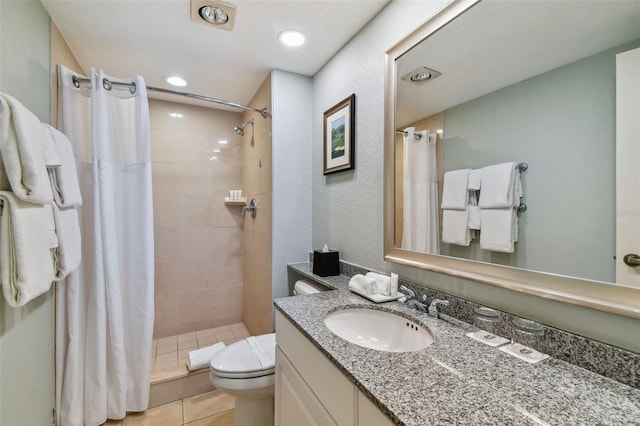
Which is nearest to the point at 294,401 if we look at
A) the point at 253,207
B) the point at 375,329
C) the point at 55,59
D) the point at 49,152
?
the point at 375,329

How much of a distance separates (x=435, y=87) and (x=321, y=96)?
0.99m

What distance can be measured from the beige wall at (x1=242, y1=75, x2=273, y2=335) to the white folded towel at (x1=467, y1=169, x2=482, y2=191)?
1.36 m

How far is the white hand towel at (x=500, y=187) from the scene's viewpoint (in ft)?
2.75

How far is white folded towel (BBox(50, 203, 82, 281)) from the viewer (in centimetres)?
124

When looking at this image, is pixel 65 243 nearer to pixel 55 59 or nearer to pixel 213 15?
pixel 55 59

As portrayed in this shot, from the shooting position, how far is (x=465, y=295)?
986 mm

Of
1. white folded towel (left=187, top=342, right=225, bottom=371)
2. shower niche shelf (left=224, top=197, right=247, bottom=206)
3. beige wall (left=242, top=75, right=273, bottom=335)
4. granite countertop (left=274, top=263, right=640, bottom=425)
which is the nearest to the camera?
granite countertop (left=274, top=263, right=640, bottom=425)

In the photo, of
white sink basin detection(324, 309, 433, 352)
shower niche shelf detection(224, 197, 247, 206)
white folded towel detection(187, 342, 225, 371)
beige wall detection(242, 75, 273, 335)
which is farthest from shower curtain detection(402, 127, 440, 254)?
shower niche shelf detection(224, 197, 247, 206)

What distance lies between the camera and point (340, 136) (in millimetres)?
1681

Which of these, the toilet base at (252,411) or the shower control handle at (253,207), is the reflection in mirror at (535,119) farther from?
the shower control handle at (253,207)

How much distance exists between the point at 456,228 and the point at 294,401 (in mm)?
891

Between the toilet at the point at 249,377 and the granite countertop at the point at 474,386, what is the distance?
2.33ft

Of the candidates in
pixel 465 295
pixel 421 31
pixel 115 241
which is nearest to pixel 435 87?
pixel 421 31

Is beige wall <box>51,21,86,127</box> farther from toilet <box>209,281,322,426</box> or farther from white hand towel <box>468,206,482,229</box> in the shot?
white hand towel <box>468,206,482,229</box>
